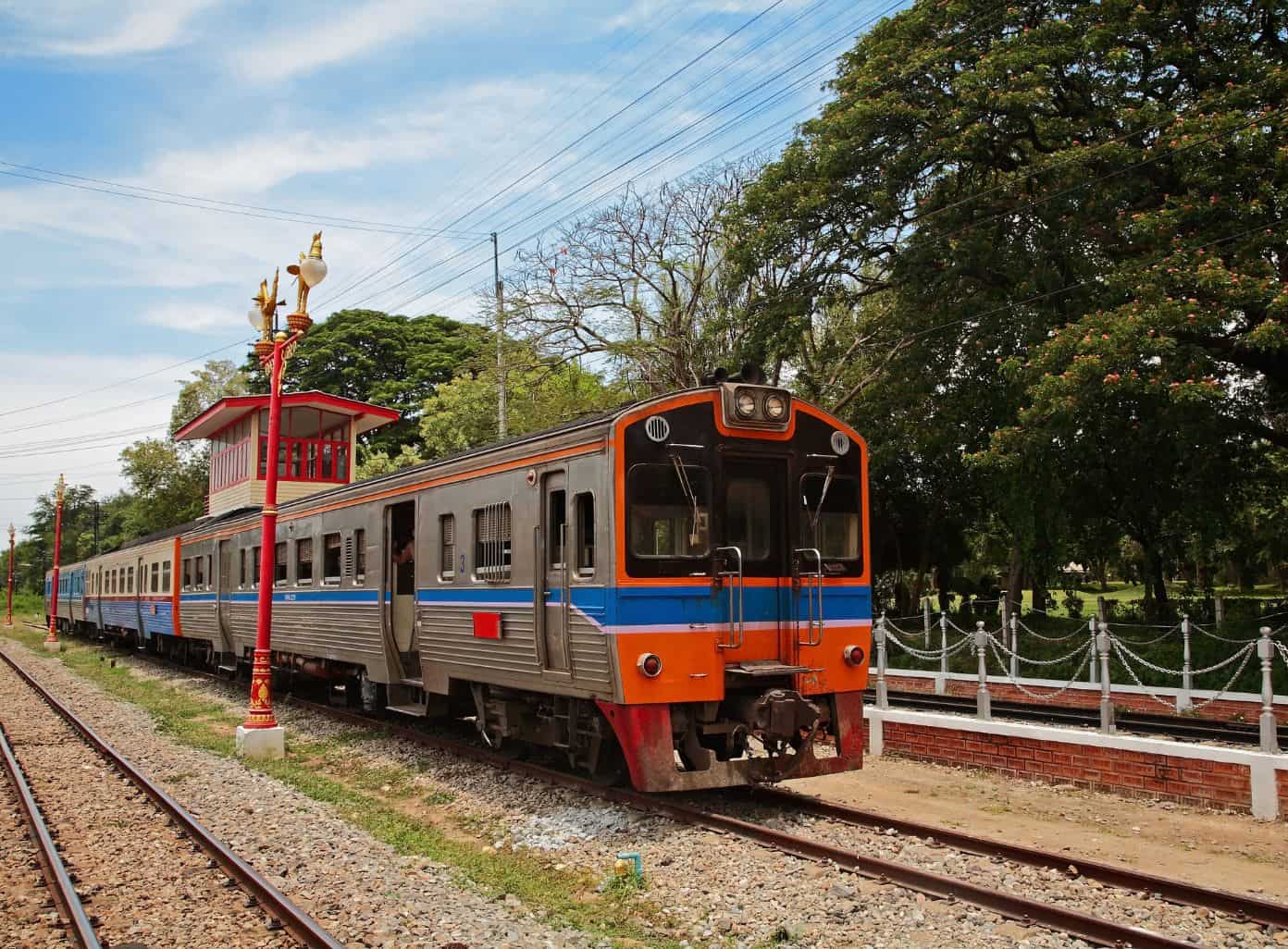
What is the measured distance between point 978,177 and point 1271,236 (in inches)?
252

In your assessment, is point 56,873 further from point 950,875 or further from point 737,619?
point 950,875

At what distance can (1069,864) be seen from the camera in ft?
23.0

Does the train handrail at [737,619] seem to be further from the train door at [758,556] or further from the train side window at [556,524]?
the train side window at [556,524]

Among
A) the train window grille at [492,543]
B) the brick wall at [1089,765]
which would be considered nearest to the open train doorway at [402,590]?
the train window grille at [492,543]

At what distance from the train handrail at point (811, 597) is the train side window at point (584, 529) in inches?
68.4

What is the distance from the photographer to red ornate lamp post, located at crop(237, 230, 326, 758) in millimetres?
12359

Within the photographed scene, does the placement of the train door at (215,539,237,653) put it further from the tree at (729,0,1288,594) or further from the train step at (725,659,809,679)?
the train step at (725,659,809,679)

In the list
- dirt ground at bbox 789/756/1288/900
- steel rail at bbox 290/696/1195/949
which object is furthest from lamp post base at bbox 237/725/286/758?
dirt ground at bbox 789/756/1288/900

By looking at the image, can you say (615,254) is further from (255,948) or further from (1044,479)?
(255,948)

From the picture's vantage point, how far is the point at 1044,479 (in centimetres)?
1927

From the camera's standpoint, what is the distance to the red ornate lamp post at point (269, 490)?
12.4 metres

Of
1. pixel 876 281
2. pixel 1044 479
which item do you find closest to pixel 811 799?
pixel 1044 479

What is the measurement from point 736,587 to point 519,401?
24.3 metres

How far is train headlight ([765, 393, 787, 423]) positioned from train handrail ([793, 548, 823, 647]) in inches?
43.9
